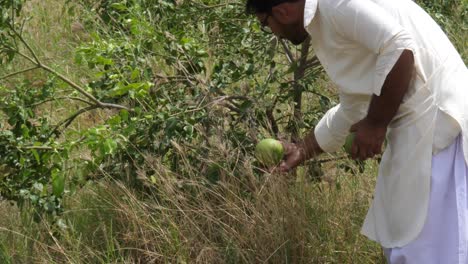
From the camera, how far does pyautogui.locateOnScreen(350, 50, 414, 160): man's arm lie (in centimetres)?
282

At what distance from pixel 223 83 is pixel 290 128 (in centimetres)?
41

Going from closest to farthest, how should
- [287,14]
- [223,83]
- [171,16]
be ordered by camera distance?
[287,14], [223,83], [171,16]

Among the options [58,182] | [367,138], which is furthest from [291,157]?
[58,182]

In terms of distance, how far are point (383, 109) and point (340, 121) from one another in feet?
1.55

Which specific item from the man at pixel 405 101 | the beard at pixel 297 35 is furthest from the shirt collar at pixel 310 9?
the beard at pixel 297 35

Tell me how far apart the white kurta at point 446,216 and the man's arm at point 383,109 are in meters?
0.20

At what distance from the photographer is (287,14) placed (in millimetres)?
2990

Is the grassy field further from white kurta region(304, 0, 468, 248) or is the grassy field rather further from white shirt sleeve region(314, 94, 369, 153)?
white kurta region(304, 0, 468, 248)

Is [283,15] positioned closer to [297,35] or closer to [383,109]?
[297,35]

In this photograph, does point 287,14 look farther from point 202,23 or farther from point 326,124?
point 202,23

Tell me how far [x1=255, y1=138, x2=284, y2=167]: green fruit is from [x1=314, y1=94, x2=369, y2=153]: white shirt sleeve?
0.64ft

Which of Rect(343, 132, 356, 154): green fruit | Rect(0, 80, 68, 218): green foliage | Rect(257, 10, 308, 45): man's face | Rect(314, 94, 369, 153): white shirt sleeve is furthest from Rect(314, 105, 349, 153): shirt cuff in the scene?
Rect(0, 80, 68, 218): green foliage

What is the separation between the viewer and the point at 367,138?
297 cm

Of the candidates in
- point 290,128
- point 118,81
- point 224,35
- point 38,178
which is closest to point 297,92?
point 290,128
